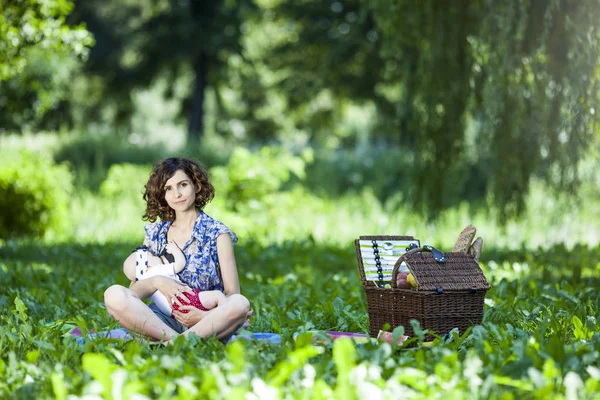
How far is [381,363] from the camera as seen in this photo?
11.5 feet

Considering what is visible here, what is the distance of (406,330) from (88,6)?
23.0 m

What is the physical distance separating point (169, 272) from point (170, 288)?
166mm

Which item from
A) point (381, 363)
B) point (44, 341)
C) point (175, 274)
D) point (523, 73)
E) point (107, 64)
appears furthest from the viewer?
point (107, 64)

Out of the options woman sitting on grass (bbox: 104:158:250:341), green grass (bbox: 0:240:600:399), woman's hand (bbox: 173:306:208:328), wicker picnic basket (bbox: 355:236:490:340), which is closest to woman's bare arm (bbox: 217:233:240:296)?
woman sitting on grass (bbox: 104:158:250:341)

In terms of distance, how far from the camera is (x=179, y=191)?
→ 4566mm

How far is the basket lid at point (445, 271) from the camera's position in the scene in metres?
4.39

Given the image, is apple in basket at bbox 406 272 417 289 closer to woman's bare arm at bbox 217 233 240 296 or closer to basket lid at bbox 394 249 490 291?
basket lid at bbox 394 249 490 291

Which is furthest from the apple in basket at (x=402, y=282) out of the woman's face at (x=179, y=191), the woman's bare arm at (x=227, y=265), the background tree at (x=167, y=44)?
the background tree at (x=167, y=44)

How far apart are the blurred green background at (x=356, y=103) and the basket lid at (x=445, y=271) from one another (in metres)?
2.85

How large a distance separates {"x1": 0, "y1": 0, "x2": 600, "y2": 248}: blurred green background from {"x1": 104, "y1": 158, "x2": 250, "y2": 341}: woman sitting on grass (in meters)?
3.58

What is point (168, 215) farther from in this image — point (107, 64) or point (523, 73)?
point (107, 64)

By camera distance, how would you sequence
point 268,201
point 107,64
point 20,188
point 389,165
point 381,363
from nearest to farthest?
point 381,363
point 20,188
point 268,201
point 389,165
point 107,64

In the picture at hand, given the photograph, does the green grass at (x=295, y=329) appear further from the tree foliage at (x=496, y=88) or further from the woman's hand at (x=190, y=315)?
the tree foliage at (x=496, y=88)

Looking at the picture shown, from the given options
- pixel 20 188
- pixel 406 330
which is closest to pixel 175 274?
pixel 406 330
